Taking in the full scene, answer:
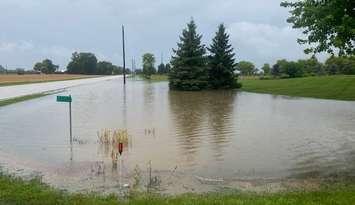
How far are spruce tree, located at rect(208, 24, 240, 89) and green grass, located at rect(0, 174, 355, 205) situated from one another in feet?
143

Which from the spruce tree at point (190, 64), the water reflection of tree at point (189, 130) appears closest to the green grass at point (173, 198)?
the water reflection of tree at point (189, 130)

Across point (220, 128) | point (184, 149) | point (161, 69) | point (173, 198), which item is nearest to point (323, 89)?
point (220, 128)

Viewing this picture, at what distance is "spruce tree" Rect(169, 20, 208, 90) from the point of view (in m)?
50.4

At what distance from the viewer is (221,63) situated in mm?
51938

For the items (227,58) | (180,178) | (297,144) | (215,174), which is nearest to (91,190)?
(180,178)

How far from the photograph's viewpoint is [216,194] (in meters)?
8.63

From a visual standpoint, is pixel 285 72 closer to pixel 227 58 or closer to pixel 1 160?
pixel 227 58

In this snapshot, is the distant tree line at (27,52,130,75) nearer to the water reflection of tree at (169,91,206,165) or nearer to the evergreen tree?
the evergreen tree

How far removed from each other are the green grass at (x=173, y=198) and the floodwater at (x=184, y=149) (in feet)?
3.19

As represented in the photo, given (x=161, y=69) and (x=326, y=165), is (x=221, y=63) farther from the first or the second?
(x=161, y=69)

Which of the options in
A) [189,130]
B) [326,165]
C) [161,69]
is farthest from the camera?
[161,69]

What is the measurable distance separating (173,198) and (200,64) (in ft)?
143

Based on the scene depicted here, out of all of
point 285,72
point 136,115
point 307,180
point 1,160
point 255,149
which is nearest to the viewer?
point 307,180

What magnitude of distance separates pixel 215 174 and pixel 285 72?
73121 millimetres
